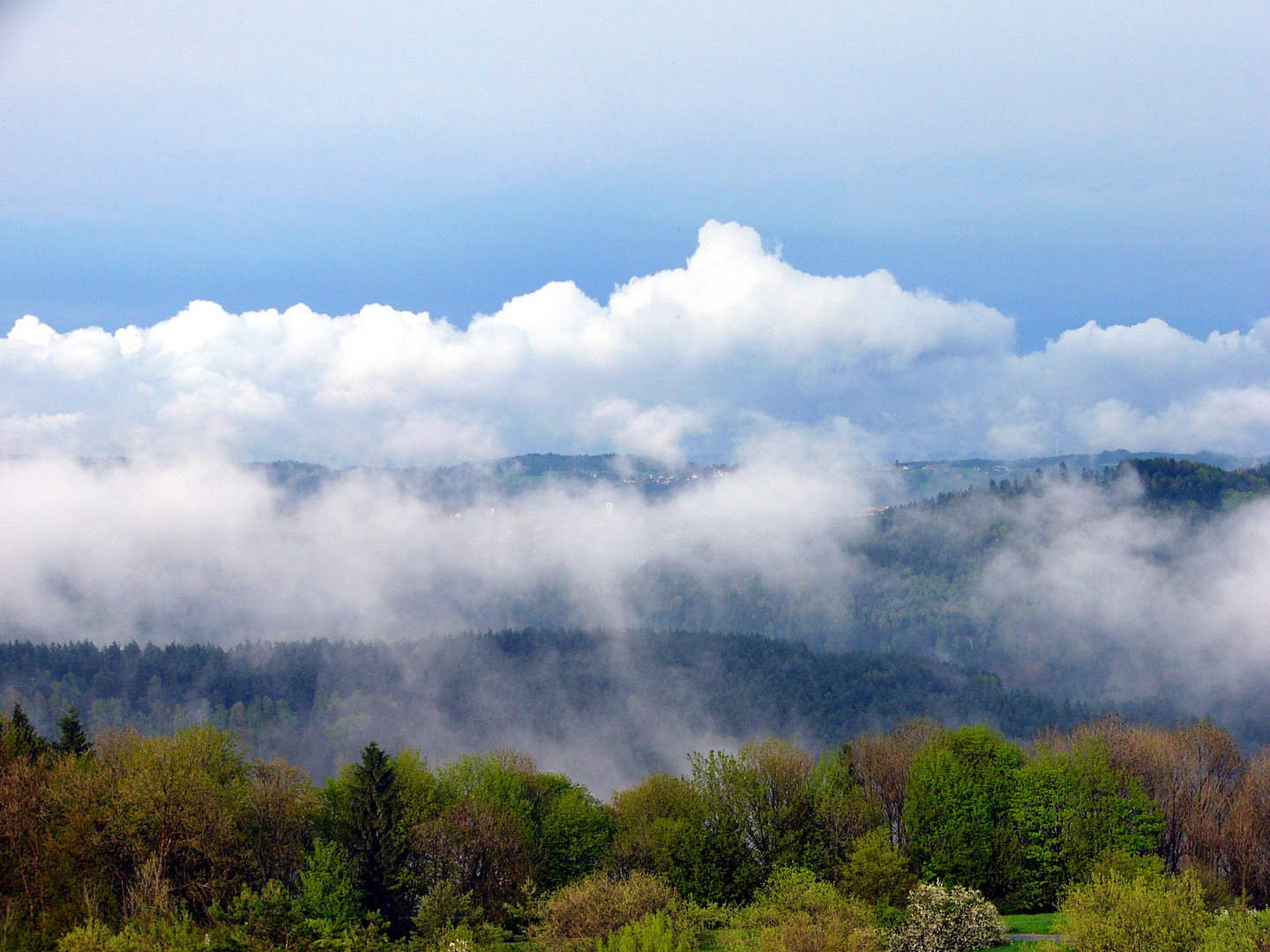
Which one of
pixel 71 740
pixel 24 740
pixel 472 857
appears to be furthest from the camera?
pixel 71 740

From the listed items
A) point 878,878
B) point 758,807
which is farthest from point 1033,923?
point 758,807

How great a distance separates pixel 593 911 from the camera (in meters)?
47.2

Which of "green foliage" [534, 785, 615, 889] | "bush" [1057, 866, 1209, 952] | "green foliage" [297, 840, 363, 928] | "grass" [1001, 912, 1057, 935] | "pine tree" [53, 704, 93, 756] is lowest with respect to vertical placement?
"grass" [1001, 912, 1057, 935]

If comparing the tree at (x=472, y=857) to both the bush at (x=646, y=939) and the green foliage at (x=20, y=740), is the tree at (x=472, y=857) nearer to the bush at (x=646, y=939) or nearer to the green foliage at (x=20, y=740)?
the bush at (x=646, y=939)

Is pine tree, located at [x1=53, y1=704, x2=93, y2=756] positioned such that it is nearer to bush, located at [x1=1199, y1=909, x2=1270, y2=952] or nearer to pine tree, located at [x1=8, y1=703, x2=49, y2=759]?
pine tree, located at [x1=8, y1=703, x2=49, y2=759]

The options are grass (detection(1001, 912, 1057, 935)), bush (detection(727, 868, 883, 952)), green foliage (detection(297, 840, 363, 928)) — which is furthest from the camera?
grass (detection(1001, 912, 1057, 935))

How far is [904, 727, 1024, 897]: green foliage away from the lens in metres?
69.2

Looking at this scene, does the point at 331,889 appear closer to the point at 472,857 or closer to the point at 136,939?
the point at 472,857

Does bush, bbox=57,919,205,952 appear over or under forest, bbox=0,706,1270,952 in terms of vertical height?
over

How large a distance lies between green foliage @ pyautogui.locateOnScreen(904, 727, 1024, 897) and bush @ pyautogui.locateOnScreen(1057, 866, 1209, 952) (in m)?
21.8

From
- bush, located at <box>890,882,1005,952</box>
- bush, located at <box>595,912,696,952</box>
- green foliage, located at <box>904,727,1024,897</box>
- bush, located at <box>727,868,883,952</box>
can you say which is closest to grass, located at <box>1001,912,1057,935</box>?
green foliage, located at <box>904,727,1024,897</box>

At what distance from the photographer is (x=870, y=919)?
53.4 meters

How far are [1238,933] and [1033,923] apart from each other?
924 inches

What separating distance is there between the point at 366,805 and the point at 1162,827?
190 feet
